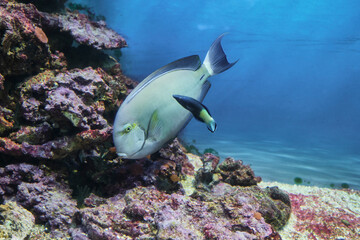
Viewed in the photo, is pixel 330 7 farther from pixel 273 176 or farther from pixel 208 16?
pixel 273 176

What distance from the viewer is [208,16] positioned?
21.0m

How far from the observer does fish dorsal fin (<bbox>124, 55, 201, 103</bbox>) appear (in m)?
2.08

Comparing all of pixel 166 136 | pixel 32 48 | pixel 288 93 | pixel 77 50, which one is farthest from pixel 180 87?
pixel 288 93

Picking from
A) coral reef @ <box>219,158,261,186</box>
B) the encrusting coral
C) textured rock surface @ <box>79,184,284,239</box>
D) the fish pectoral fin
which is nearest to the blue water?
coral reef @ <box>219,158,261,186</box>

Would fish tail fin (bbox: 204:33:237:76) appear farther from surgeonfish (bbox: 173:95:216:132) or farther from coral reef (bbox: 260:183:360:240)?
coral reef (bbox: 260:183:360:240)

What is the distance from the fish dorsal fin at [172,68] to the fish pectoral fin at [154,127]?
0.26 meters

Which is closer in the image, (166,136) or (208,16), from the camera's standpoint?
(166,136)

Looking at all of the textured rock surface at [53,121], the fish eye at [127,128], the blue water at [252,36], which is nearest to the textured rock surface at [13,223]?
the textured rock surface at [53,121]

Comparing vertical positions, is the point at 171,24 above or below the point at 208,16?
below

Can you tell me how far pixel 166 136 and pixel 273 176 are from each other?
5.46 meters

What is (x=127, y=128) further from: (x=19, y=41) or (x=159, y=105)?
(x=19, y=41)

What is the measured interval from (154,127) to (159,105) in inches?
8.2

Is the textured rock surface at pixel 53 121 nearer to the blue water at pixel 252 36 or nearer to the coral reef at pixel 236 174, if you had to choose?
the coral reef at pixel 236 174

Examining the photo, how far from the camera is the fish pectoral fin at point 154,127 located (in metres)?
2.12
